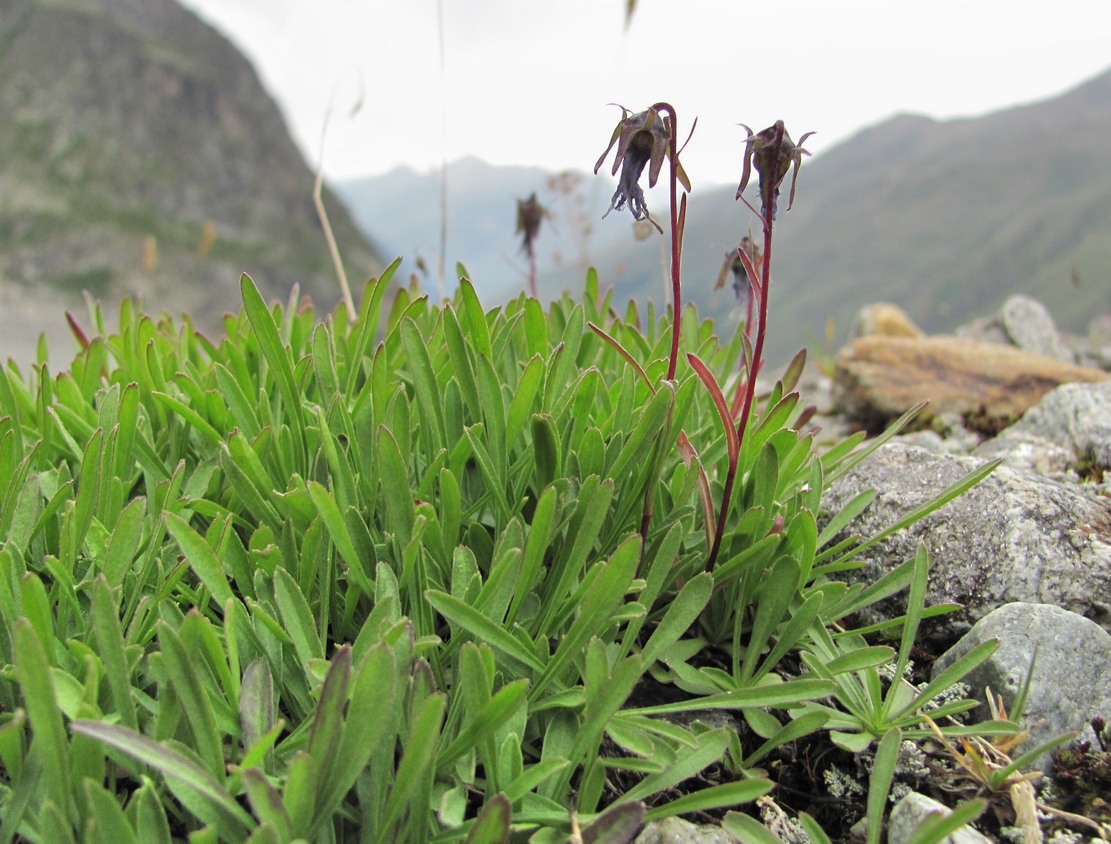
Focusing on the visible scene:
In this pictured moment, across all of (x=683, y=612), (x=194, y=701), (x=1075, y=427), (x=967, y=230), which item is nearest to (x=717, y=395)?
(x=683, y=612)

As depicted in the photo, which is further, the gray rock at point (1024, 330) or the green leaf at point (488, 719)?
the gray rock at point (1024, 330)

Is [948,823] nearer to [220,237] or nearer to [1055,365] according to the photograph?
[1055,365]

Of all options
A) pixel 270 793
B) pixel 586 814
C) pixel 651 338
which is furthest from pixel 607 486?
pixel 651 338

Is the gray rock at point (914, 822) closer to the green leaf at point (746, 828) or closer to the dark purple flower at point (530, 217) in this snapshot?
the green leaf at point (746, 828)

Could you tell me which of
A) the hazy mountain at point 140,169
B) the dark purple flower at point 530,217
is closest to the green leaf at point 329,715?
the dark purple flower at point 530,217

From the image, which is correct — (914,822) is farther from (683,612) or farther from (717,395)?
(717,395)

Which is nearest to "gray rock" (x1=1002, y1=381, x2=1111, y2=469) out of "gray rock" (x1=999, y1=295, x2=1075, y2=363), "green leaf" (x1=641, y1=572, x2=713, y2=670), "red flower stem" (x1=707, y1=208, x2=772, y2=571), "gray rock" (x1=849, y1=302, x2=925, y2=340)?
"red flower stem" (x1=707, y1=208, x2=772, y2=571)
